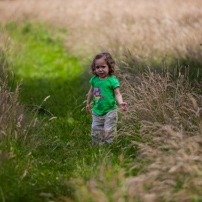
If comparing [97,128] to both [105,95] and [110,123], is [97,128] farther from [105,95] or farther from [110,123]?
[105,95]

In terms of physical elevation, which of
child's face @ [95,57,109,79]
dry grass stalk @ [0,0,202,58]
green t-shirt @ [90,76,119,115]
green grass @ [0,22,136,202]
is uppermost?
dry grass stalk @ [0,0,202,58]

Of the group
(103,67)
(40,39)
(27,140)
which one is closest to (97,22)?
(40,39)

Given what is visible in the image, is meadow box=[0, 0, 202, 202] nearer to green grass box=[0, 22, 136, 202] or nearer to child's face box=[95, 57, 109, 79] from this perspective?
green grass box=[0, 22, 136, 202]

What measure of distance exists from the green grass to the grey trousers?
0.17 m

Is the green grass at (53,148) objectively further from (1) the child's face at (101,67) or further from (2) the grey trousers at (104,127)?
(1) the child's face at (101,67)

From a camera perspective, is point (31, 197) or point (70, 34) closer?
point (31, 197)

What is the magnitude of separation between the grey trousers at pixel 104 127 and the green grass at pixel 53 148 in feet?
0.57

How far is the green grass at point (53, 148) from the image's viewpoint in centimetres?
274

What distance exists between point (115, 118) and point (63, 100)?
230 centimetres

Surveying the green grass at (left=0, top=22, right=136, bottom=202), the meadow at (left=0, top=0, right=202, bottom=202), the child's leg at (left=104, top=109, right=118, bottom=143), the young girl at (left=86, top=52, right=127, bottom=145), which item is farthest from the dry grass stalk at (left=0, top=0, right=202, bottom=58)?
the child's leg at (left=104, top=109, right=118, bottom=143)

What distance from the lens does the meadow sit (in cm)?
254

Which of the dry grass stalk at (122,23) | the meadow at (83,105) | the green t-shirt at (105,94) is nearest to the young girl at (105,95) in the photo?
the green t-shirt at (105,94)

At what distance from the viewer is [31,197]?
263 centimetres

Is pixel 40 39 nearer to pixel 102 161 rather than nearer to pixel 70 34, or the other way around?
pixel 70 34
